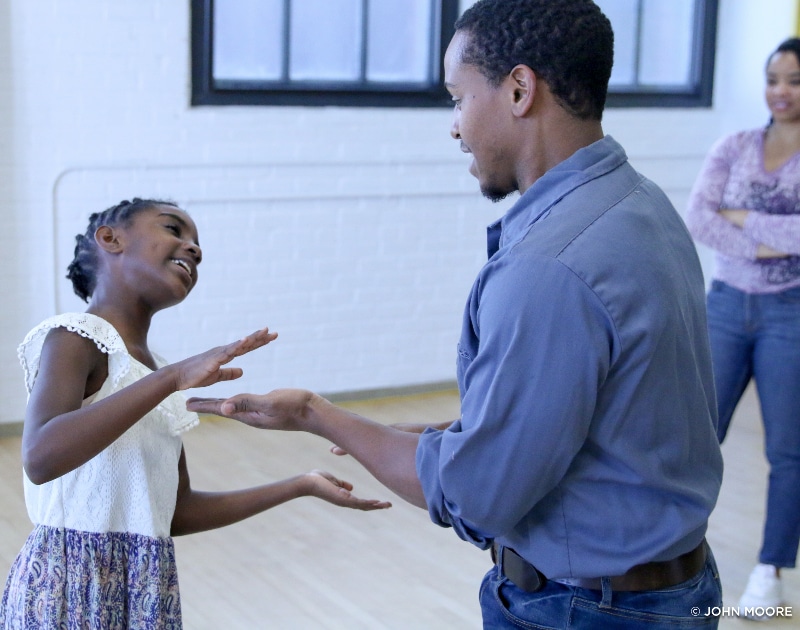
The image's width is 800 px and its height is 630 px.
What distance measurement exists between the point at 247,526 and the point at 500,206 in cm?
251

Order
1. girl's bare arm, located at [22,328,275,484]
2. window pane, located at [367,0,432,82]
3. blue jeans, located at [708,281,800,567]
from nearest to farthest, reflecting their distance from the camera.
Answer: girl's bare arm, located at [22,328,275,484] → blue jeans, located at [708,281,800,567] → window pane, located at [367,0,432,82]

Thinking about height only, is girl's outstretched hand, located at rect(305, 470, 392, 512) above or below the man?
below

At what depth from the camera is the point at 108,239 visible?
1.94 metres

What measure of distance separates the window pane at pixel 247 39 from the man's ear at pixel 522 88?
3.78 metres

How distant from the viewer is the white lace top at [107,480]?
1748 mm

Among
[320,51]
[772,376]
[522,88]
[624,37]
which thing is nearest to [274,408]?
[522,88]

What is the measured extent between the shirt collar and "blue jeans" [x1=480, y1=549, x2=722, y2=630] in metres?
0.46

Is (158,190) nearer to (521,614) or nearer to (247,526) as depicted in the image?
(247,526)

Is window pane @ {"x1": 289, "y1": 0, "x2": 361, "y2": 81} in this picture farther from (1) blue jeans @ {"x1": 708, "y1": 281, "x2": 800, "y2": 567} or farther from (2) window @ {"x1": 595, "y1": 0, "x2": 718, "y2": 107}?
(1) blue jeans @ {"x1": 708, "y1": 281, "x2": 800, "y2": 567}

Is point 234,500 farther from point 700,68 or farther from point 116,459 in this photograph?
point 700,68

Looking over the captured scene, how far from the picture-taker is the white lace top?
1748mm

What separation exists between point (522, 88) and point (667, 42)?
519 cm

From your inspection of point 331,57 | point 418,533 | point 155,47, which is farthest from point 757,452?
point 155,47

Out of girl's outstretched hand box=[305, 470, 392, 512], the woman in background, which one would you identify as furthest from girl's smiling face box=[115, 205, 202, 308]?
the woman in background
